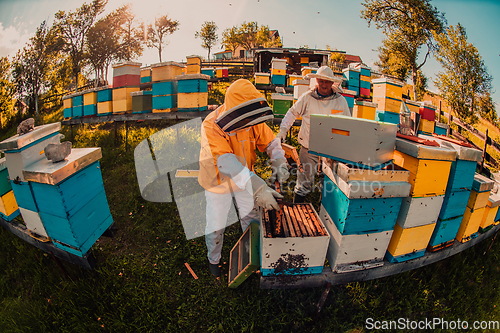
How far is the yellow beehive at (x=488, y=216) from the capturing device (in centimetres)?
238

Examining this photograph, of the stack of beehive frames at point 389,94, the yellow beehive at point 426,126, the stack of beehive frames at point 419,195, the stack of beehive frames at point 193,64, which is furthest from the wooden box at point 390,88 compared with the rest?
the stack of beehive frames at point 193,64

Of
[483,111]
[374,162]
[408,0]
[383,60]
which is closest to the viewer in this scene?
[374,162]

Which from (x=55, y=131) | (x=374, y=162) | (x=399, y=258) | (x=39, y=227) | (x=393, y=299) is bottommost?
(x=393, y=299)

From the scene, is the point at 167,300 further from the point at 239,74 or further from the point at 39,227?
the point at 239,74

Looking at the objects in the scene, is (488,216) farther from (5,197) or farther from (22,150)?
(5,197)

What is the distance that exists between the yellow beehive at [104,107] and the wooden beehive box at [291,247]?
5.20 m

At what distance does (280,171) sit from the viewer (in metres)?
2.30

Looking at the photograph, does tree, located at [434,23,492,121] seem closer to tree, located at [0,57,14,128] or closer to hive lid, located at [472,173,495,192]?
hive lid, located at [472,173,495,192]

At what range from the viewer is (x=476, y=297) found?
2.86 m

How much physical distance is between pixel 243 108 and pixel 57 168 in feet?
5.30

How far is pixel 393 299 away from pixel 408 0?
23.5 meters

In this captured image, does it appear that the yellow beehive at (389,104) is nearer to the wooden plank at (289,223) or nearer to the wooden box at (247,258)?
the wooden plank at (289,223)

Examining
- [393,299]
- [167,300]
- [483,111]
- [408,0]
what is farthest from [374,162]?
[408,0]

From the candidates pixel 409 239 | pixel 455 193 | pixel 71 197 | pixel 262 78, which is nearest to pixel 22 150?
pixel 71 197
